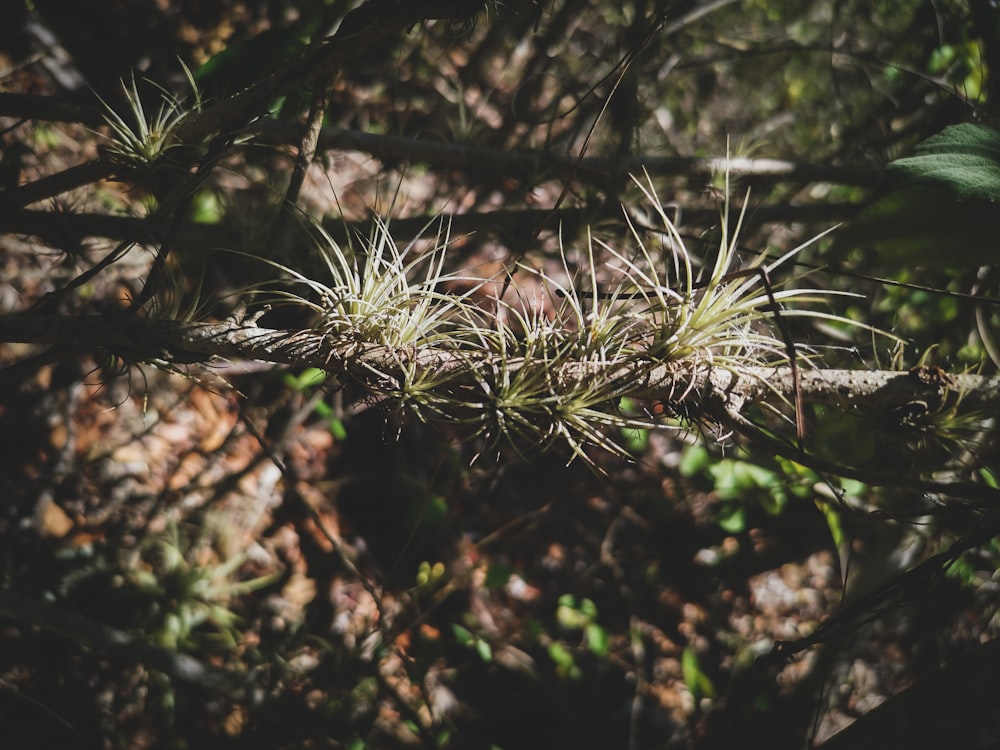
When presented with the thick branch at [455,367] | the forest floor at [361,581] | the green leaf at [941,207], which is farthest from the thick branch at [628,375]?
the forest floor at [361,581]

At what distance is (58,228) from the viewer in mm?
1053

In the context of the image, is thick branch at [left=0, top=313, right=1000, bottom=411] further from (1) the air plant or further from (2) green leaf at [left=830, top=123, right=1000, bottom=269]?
(2) green leaf at [left=830, top=123, right=1000, bottom=269]

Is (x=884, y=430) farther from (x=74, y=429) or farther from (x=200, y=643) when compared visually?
(x=74, y=429)

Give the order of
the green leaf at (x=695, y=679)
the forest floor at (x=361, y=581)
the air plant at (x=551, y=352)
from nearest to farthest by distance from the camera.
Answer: the air plant at (x=551, y=352)
the forest floor at (x=361, y=581)
the green leaf at (x=695, y=679)

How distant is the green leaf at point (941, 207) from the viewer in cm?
74

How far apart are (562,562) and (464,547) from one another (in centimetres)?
32

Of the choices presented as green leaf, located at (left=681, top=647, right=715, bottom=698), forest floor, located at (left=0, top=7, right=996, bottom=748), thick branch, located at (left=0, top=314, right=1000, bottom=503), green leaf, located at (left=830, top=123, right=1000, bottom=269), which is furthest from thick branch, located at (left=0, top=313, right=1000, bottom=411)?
Answer: green leaf, located at (left=681, top=647, right=715, bottom=698)

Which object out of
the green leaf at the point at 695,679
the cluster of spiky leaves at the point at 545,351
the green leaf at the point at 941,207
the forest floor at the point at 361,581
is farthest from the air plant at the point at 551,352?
the green leaf at the point at 695,679

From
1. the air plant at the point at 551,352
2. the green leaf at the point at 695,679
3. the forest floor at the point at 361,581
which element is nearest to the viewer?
the air plant at the point at 551,352

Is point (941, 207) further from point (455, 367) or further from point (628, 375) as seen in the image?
point (455, 367)

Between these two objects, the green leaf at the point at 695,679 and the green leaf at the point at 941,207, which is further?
the green leaf at the point at 695,679

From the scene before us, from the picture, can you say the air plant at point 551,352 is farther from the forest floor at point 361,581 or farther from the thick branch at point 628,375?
the forest floor at point 361,581

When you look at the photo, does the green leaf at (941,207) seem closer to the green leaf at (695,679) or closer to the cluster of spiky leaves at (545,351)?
the cluster of spiky leaves at (545,351)

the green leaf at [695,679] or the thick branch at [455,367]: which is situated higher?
the thick branch at [455,367]
